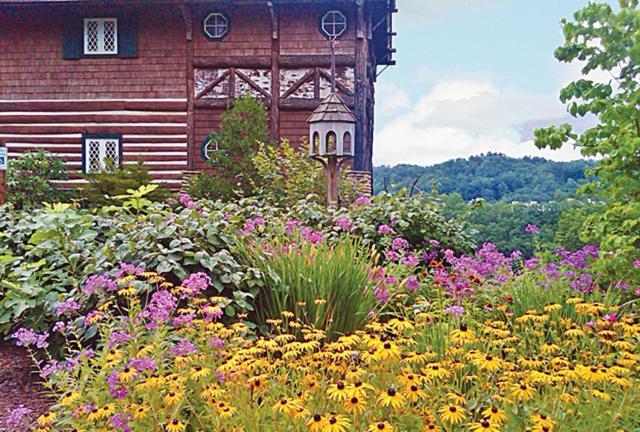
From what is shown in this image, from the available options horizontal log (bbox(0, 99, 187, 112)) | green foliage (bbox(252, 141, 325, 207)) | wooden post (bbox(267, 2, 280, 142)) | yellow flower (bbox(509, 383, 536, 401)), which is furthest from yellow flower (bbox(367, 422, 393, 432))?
horizontal log (bbox(0, 99, 187, 112))

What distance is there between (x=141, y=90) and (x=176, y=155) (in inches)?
67.8

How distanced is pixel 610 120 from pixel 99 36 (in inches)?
527

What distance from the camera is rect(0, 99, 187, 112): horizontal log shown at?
626 inches

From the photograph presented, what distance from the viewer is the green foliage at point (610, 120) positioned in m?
5.45

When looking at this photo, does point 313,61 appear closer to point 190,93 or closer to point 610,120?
point 190,93

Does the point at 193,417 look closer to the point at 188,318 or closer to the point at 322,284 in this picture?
the point at 188,318

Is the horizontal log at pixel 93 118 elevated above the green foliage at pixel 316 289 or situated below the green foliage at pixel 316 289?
above

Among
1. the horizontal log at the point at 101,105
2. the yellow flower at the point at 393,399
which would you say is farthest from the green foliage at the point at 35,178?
the yellow flower at the point at 393,399

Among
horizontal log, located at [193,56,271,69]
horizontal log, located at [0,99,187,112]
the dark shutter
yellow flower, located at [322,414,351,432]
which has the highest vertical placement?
the dark shutter

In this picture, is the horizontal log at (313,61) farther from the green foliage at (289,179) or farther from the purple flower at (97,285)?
the purple flower at (97,285)

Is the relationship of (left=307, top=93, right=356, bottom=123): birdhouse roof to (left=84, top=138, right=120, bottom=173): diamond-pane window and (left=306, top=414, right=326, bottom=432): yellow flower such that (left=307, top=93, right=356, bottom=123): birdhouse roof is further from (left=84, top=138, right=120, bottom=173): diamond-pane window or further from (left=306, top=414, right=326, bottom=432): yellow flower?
(left=84, top=138, right=120, bottom=173): diamond-pane window

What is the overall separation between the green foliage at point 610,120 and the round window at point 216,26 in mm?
10998

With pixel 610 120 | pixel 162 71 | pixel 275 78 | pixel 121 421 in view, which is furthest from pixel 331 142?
pixel 162 71

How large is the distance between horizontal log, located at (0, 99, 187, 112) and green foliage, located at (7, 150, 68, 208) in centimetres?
119
